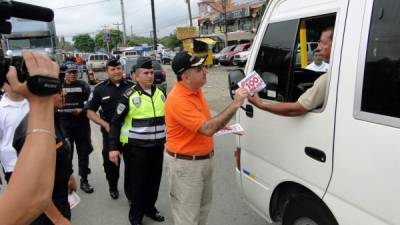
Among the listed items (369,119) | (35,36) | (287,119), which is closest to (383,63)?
(369,119)

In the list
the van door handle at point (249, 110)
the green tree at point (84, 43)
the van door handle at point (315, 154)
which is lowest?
the green tree at point (84, 43)

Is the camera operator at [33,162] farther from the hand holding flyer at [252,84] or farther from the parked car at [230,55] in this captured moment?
the parked car at [230,55]

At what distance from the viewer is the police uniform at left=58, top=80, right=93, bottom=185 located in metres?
5.30

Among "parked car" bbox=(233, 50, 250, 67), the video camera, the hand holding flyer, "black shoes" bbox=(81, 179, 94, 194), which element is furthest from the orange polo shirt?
"parked car" bbox=(233, 50, 250, 67)

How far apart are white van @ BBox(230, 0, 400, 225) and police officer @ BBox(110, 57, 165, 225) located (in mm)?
1216

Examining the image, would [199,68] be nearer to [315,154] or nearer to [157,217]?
[315,154]

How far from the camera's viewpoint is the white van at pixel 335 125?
1.88 m

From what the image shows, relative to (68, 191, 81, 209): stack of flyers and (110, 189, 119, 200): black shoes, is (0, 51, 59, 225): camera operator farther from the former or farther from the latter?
(110, 189, 119, 200): black shoes

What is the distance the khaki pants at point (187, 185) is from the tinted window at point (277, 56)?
761 millimetres

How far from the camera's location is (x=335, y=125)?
216cm

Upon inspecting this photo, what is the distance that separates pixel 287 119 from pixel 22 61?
1.80 m

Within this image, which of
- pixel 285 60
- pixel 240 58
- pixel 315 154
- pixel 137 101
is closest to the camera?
pixel 315 154

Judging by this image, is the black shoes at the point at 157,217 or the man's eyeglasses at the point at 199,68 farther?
the black shoes at the point at 157,217

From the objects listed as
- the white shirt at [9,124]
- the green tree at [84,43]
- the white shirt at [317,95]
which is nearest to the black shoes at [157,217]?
the white shirt at [9,124]
